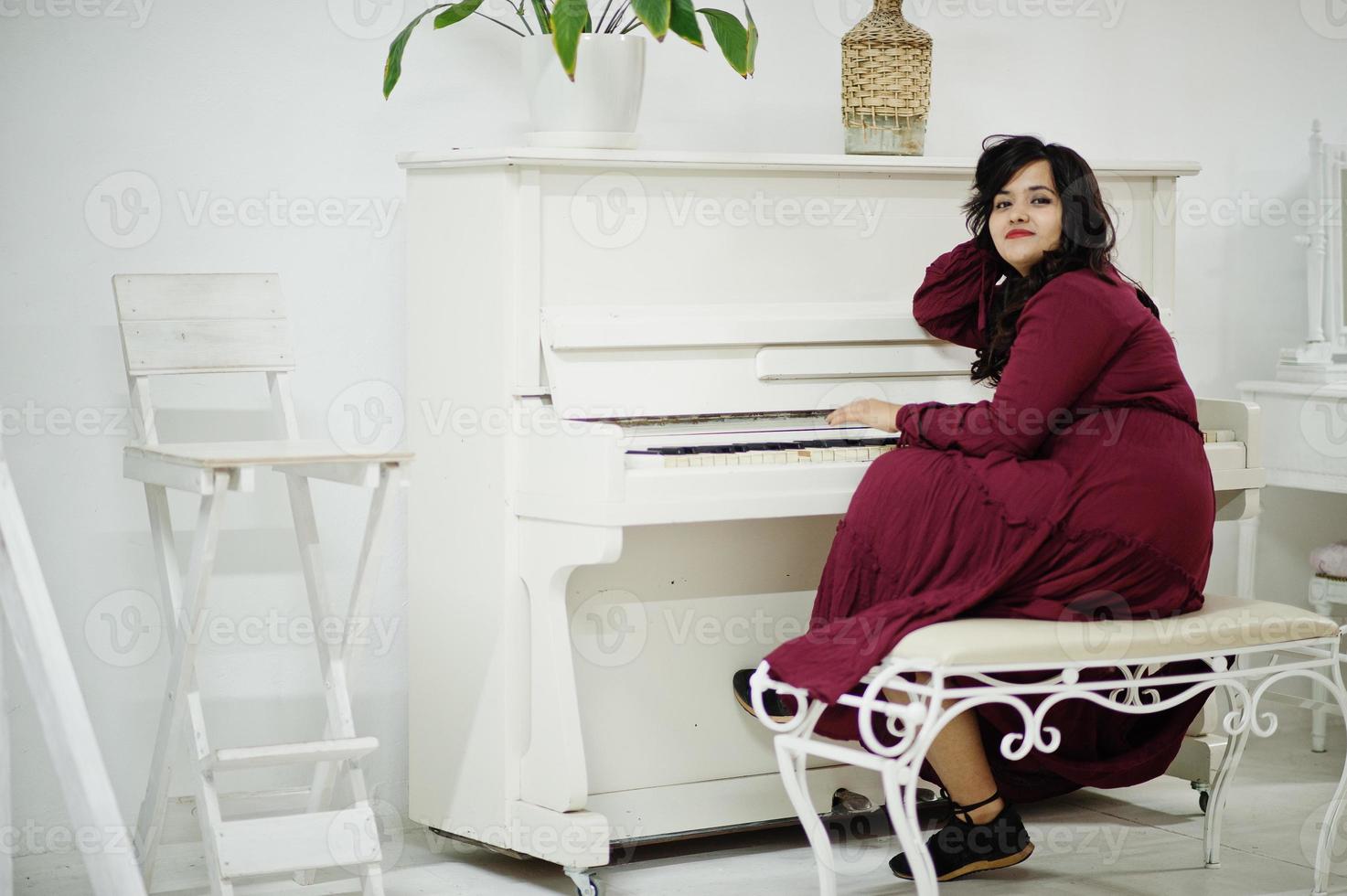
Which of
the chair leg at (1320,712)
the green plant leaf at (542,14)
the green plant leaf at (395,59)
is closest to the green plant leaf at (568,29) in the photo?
the green plant leaf at (542,14)

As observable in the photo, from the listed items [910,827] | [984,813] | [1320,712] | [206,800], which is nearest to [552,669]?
[206,800]

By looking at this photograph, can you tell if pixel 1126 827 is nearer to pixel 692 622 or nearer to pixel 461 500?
pixel 692 622

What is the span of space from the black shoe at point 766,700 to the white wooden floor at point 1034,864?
0.29 metres

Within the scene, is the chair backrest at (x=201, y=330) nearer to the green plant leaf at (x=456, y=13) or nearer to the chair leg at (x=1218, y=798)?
the green plant leaf at (x=456, y=13)

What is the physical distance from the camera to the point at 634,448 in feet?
8.77

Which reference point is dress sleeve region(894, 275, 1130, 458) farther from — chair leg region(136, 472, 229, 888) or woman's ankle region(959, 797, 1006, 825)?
chair leg region(136, 472, 229, 888)

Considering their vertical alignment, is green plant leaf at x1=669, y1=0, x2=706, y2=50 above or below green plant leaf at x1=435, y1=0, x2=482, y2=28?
below

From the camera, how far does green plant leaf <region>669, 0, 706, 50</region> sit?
111 inches

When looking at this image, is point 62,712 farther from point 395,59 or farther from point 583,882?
point 395,59

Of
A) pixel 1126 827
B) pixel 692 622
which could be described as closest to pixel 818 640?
pixel 692 622

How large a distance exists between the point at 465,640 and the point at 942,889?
100 centimetres

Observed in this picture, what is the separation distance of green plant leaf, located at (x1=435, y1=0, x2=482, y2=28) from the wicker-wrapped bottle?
30.1 inches

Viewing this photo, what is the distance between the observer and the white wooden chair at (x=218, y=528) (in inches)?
→ 97.2

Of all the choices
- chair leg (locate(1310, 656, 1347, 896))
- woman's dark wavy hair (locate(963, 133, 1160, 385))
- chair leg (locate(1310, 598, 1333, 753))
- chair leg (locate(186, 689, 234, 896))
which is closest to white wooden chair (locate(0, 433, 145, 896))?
chair leg (locate(186, 689, 234, 896))
